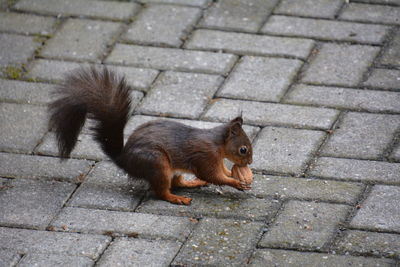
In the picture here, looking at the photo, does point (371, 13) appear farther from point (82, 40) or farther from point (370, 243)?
point (370, 243)

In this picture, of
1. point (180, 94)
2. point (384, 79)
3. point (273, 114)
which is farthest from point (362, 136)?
point (180, 94)

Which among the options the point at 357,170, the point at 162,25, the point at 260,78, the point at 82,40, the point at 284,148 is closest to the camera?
the point at 357,170

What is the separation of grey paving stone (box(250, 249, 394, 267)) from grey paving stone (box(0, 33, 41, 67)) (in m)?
2.68

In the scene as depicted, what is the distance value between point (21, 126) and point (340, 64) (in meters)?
2.17

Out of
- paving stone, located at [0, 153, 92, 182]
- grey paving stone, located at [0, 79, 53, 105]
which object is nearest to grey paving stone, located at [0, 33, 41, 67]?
grey paving stone, located at [0, 79, 53, 105]

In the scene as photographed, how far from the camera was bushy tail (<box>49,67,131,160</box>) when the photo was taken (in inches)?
164

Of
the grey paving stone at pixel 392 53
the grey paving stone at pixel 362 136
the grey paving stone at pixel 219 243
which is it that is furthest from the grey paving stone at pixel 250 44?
the grey paving stone at pixel 219 243

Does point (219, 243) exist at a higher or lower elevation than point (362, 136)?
higher

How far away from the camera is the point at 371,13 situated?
6.15 meters

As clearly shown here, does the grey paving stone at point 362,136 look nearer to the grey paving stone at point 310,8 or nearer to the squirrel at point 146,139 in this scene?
Answer: the squirrel at point 146,139

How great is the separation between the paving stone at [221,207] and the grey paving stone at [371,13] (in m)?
2.37

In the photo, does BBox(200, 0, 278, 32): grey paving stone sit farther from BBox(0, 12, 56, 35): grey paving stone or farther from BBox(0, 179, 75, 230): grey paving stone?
BBox(0, 179, 75, 230): grey paving stone

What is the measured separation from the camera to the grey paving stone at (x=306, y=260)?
366 centimetres

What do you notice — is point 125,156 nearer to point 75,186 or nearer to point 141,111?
point 75,186
